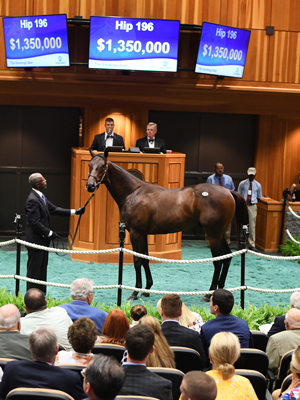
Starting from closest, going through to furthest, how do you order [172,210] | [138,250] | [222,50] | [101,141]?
[138,250] → [172,210] → [101,141] → [222,50]

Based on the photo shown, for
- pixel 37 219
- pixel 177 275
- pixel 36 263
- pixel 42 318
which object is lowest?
pixel 177 275

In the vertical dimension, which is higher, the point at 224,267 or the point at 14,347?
the point at 14,347

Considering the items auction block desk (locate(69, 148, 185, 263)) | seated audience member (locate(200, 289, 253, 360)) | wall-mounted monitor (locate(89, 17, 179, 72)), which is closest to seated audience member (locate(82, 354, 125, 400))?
seated audience member (locate(200, 289, 253, 360))

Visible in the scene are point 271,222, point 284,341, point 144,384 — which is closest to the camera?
point 144,384

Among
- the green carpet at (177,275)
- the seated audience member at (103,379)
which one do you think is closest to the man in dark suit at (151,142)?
the green carpet at (177,275)

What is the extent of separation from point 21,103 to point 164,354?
26.4 ft

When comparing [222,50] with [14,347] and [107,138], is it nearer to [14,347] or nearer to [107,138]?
[107,138]

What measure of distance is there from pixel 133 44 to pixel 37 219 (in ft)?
14.7

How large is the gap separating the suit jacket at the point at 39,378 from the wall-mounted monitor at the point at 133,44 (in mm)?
7392

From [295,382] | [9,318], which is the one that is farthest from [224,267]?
[295,382]

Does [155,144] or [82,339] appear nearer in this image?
[82,339]

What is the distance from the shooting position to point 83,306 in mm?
4496

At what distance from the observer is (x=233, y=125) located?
11648mm

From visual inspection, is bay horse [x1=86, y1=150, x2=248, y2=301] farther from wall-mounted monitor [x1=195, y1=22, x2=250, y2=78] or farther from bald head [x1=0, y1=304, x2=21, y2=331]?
bald head [x1=0, y1=304, x2=21, y2=331]
